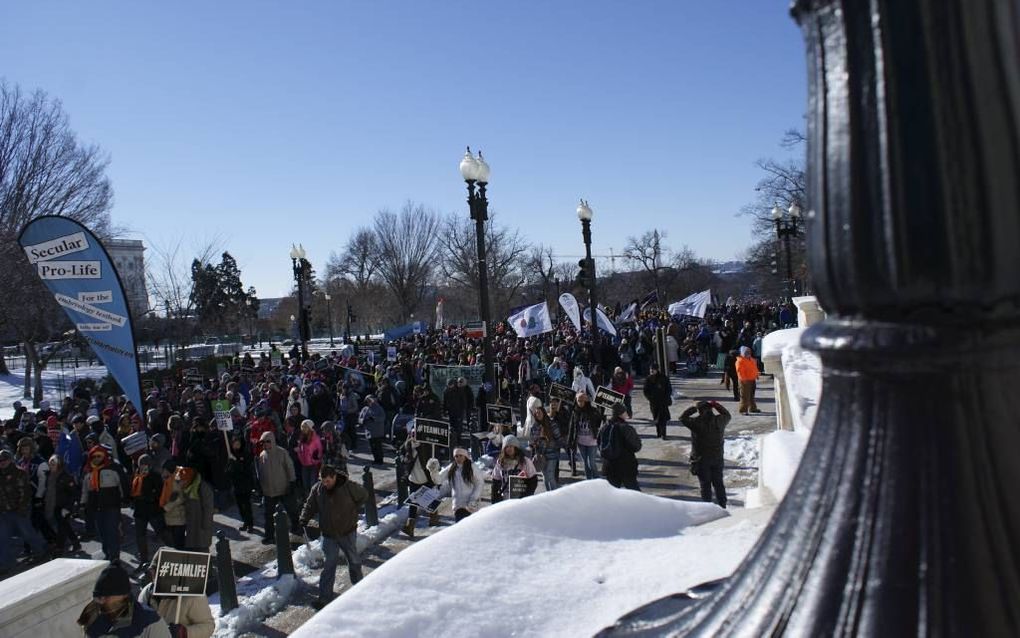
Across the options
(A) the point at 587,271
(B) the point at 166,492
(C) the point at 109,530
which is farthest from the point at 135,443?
(A) the point at 587,271

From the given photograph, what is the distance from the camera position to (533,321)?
2023 cm

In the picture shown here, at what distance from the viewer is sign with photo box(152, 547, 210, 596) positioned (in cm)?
536

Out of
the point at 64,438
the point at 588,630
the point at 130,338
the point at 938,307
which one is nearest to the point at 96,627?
the point at 588,630

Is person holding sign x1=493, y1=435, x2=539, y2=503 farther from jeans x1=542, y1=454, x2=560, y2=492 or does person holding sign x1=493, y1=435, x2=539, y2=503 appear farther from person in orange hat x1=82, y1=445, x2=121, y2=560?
person in orange hat x1=82, y1=445, x2=121, y2=560

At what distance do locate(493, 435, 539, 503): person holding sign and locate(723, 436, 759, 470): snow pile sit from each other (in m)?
4.29

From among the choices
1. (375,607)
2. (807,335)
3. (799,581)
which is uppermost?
(807,335)

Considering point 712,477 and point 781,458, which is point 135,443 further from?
point 781,458

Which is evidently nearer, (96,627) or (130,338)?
(96,627)

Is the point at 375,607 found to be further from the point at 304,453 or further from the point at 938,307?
the point at 304,453

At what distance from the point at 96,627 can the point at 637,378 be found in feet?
67.2

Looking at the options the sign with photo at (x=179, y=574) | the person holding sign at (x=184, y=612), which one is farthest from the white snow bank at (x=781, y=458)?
the person holding sign at (x=184, y=612)

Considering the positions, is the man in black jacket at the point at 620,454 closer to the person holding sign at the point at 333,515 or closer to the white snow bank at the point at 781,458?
the person holding sign at the point at 333,515

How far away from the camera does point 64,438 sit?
11.5 metres

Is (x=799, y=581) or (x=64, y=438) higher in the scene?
(x=799, y=581)
